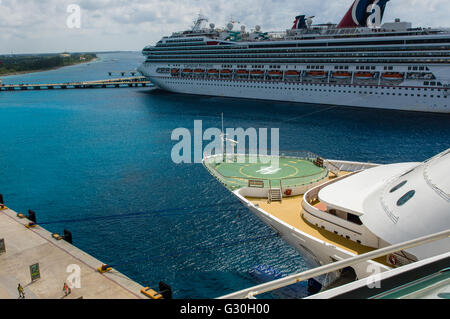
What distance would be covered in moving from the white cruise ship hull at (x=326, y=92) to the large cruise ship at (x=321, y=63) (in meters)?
0.18

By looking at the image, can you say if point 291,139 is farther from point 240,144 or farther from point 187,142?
point 187,142

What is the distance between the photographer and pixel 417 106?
2702 inches

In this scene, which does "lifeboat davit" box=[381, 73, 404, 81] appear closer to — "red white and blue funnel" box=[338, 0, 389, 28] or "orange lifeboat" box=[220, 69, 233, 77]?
"red white and blue funnel" box=[338, 0, 389, 28]

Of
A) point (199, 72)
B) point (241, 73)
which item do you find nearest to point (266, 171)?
point (241, 73)

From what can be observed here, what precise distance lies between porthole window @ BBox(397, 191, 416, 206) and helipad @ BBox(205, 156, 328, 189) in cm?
736

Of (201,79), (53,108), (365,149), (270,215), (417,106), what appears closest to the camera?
(270,215)

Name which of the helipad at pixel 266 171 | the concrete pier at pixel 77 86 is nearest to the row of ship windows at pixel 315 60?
the concrete pier at pixel 77 86

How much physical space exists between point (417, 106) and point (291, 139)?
31.9 meters

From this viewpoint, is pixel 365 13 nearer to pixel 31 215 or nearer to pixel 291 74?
pixel 291 74

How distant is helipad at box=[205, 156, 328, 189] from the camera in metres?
22.4

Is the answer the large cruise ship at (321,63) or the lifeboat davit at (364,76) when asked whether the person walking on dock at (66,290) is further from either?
the lifeboat davit at (364,76)

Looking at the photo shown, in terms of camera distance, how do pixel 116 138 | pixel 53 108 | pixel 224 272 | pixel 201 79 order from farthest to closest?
pixel 201 79, pixel 53 108, pixel 116 138, pixel 224 272

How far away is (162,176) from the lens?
37.4 m
